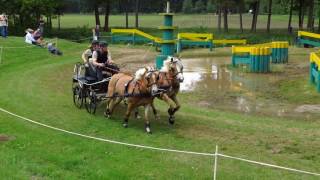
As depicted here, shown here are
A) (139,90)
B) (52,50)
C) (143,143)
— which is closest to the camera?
(143,143)

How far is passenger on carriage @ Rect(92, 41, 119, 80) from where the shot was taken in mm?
15109

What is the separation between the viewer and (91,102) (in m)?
14.8

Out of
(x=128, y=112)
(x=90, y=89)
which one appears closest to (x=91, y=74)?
(x=90, y=89)

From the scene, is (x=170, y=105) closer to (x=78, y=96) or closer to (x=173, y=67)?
(x=173, y=67)

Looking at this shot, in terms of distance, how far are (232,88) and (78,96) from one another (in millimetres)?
7137

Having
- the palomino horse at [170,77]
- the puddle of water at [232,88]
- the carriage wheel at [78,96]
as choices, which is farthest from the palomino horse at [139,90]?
the puddle of water at [232,88]

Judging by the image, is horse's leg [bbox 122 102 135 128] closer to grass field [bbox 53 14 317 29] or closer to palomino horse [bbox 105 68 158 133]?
palomino horse [bbox 105 68 158 133]

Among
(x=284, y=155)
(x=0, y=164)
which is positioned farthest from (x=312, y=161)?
(x=0, y=164)

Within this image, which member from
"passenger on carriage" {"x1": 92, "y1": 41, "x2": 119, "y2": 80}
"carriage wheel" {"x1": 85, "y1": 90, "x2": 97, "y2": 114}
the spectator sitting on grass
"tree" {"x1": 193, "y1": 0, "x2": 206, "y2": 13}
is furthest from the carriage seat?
"tree" {"x1": 193, "y1": 0, "x2": 206, "y2": 13}

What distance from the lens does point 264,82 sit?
22.4 meters

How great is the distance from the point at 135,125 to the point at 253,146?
3.23 metres

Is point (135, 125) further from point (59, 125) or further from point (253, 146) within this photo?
point (253, 146)

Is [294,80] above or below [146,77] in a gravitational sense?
below

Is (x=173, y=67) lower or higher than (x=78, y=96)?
higher
